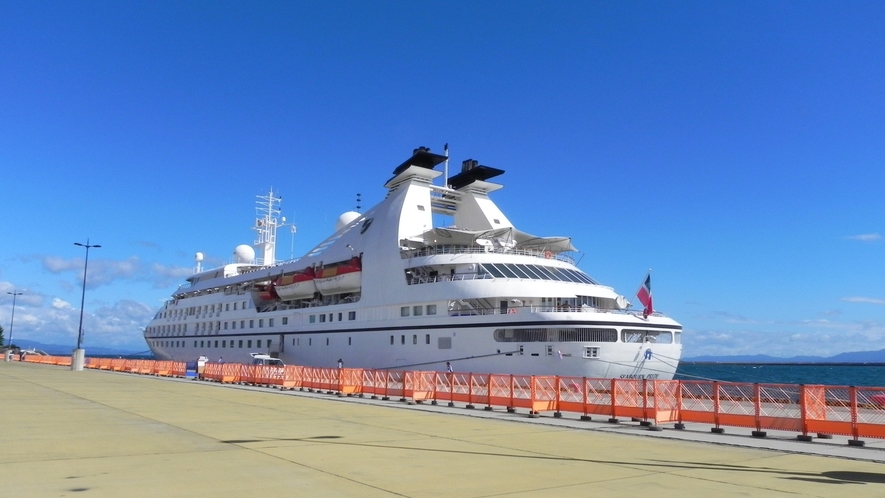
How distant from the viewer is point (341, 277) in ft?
153

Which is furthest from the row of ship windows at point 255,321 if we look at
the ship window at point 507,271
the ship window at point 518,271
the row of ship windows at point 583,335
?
the row of ship windows at point 583,335

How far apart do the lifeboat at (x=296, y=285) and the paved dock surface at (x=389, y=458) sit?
32656 mm

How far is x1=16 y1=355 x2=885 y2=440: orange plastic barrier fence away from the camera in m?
15.2

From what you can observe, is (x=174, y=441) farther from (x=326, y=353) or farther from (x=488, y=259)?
(x=326, y=353)

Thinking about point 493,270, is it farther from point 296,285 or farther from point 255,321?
point 255,321

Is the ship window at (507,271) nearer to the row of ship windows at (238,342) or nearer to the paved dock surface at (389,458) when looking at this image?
the row of ship windows at (238,342)

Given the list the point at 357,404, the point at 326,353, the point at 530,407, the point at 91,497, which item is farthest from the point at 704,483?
the point at 326,353

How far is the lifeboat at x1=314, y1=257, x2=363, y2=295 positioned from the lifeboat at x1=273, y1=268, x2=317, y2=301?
1376 mm

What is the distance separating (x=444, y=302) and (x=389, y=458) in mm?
26452

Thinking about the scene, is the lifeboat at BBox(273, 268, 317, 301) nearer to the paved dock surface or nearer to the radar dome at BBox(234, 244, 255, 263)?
the radar dome at BBox(234, 244, 255, 263)

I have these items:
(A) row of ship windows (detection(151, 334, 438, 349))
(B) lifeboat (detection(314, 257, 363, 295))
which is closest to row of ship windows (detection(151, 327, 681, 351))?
(A) row of ship windows (detection(151, 334, 438, 349))

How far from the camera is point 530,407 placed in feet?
69.5

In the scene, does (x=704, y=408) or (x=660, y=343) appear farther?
(x=660, y=343)

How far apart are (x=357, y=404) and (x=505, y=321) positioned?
476 inches
